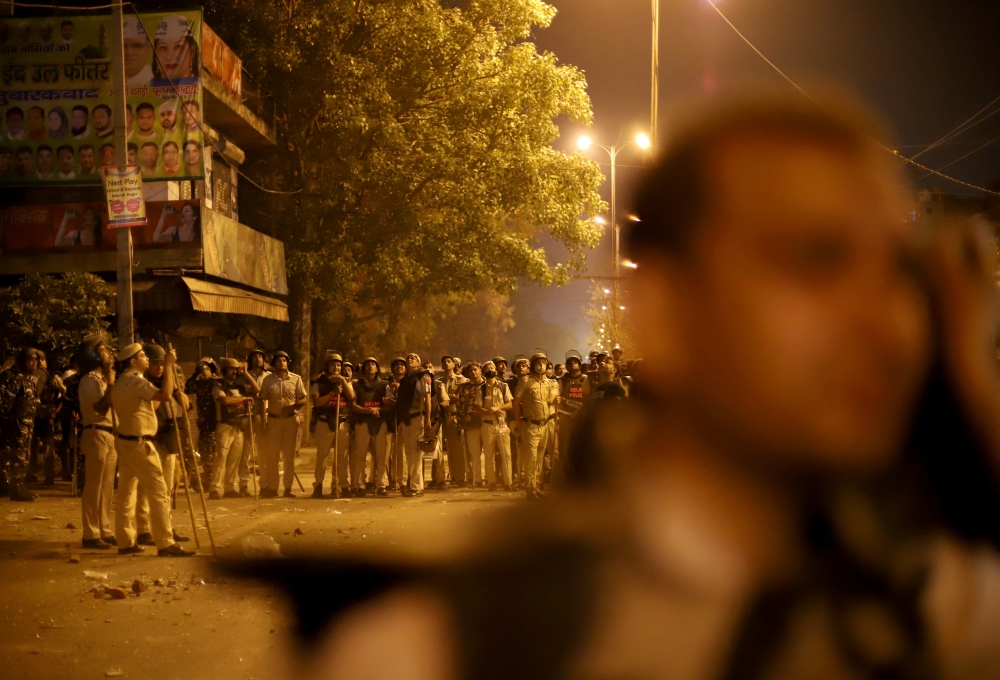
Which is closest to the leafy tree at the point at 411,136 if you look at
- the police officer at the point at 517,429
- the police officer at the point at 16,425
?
the police officer at the point at 517,429

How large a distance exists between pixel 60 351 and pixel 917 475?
53.1 ft

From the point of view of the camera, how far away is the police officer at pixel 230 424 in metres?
14.3

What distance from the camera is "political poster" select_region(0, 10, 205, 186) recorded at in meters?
18.6

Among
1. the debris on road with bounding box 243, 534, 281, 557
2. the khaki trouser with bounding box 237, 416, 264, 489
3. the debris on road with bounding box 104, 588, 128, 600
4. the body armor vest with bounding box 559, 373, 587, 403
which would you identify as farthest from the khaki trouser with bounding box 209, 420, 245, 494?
the debris on road with bounding box 243, 534, 281, 557

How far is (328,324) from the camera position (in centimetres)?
2777

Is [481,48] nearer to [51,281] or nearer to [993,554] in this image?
[51,281]

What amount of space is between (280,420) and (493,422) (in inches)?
130

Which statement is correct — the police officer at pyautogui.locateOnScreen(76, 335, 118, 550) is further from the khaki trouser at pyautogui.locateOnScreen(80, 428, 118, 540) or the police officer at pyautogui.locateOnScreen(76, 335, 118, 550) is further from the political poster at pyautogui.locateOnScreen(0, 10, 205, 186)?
the political poster at pyautogui.locateOnScreen(0, 10, 205, 186)

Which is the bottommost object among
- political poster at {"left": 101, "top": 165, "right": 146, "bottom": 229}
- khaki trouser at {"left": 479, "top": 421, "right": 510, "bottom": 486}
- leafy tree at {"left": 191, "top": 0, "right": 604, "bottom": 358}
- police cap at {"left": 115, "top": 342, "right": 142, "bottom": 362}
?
khaki trouser at {"left": 479, "top": 421, "right": 510, "bottom": 486}

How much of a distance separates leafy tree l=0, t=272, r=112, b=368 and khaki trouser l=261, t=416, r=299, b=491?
10.3ft

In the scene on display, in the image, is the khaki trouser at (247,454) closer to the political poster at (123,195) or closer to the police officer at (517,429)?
the political poster at (123,195)

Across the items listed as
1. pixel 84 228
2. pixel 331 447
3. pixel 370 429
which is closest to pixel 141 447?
pixel 331 447

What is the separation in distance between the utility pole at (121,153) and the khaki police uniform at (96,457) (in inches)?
98.2

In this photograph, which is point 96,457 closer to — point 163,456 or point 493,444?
point 163,456
